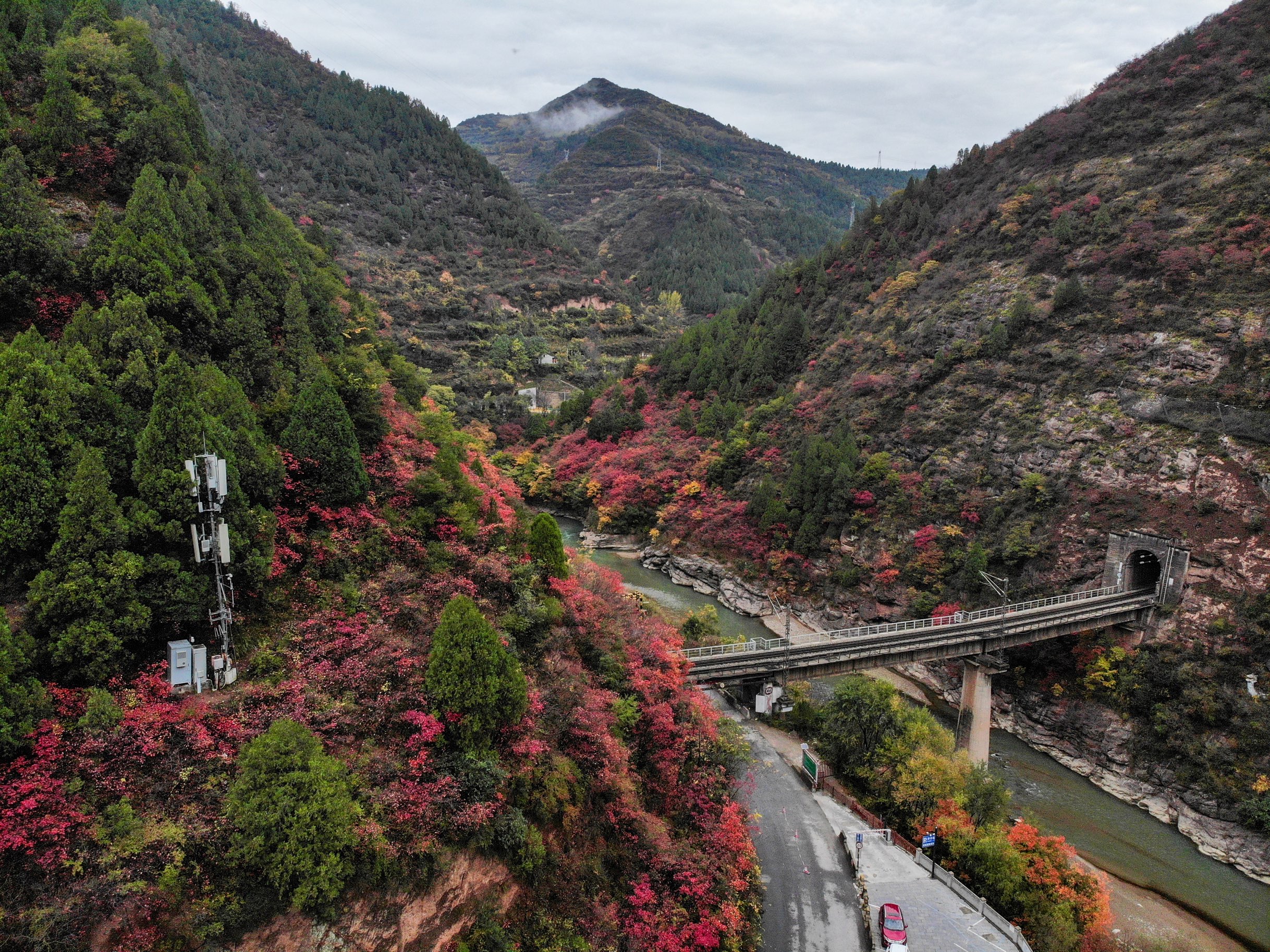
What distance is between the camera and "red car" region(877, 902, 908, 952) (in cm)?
1938

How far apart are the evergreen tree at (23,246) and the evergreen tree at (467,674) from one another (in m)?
16.4

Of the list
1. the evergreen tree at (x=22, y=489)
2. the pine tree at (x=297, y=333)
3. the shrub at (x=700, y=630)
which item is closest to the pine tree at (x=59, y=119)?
the pine tree at (x=297, y=333)

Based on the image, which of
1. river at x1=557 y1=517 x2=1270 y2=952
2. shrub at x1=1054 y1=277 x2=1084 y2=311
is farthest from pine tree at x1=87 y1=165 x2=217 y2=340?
shrub at x1=1054 y1=277 x2=1084 y2=311

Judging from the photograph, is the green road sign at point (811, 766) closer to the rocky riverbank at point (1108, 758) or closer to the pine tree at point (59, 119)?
the rocky riverbank at point (1108, 758)

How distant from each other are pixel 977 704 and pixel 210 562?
36.6m

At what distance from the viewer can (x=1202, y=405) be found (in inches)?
1508


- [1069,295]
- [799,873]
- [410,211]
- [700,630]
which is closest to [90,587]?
[799,873]

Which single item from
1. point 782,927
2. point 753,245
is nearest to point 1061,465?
point 782,927

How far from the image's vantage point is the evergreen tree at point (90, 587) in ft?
42.7

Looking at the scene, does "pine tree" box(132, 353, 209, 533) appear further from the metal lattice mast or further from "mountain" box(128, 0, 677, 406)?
"mountain" box(128, 0, 677, 406)

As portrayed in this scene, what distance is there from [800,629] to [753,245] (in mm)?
162225

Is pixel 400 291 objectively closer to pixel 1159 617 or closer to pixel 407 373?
pixel 407 373

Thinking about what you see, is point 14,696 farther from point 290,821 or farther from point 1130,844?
point 1130,844

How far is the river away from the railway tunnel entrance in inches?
475
